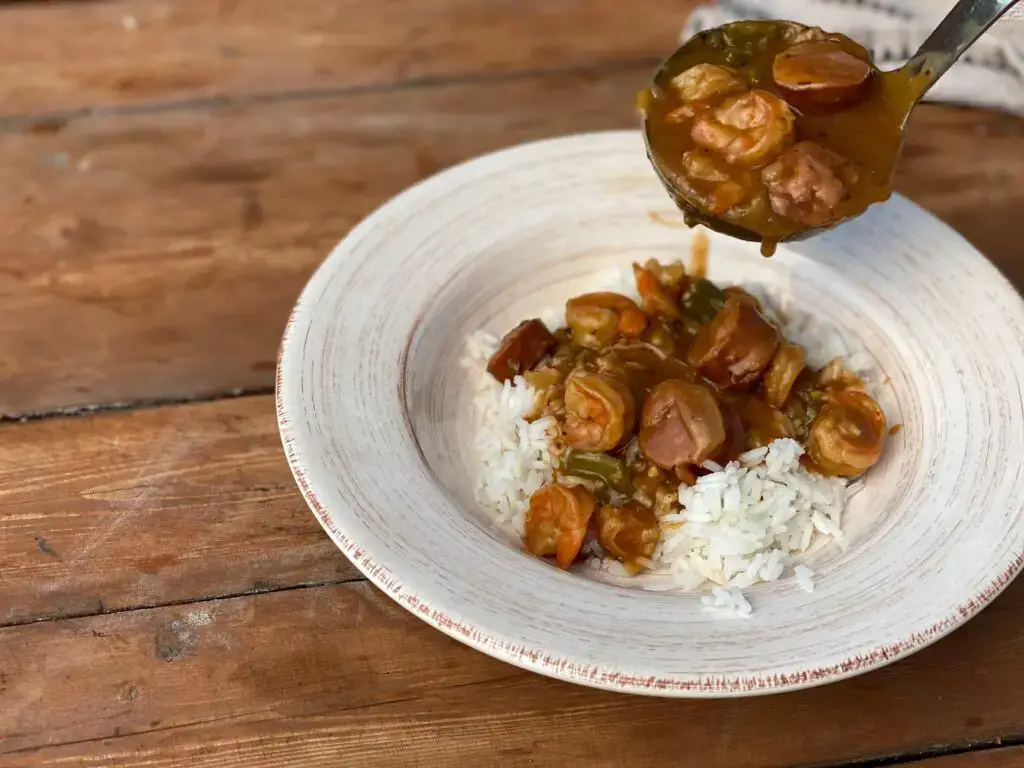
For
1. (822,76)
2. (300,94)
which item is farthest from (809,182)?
(300,94)

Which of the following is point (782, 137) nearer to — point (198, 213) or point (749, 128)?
point (749, 128)

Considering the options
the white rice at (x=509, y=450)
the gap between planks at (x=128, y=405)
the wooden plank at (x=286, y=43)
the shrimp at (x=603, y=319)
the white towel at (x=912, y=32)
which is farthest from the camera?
the wooden plank at (x=286, y=43)

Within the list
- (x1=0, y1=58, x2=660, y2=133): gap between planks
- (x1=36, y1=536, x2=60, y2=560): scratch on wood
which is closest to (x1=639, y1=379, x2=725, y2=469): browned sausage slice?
(x1=36, y1=536, x2=60, y2=560): scratch on wood

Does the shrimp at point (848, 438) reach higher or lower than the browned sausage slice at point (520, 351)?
higher

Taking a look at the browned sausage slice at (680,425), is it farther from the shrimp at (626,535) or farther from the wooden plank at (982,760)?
the wooden plank at (982,760)

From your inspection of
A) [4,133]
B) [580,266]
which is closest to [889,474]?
[580,266]

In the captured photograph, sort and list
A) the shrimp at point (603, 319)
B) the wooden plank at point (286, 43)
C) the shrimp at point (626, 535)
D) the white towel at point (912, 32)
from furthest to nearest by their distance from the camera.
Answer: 1. the wooden plank at point (286, 43)
2. the white towel at point (912, 32)
3. the shrimp at point (603, 319)
4. the shrimp at point (626, 535)

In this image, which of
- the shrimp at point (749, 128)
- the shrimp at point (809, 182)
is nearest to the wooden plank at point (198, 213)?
the shrimp at point (749, 128)

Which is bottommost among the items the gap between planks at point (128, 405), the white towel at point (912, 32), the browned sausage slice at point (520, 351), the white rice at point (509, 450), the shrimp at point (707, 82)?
the gap between planks at point (128, 405)
